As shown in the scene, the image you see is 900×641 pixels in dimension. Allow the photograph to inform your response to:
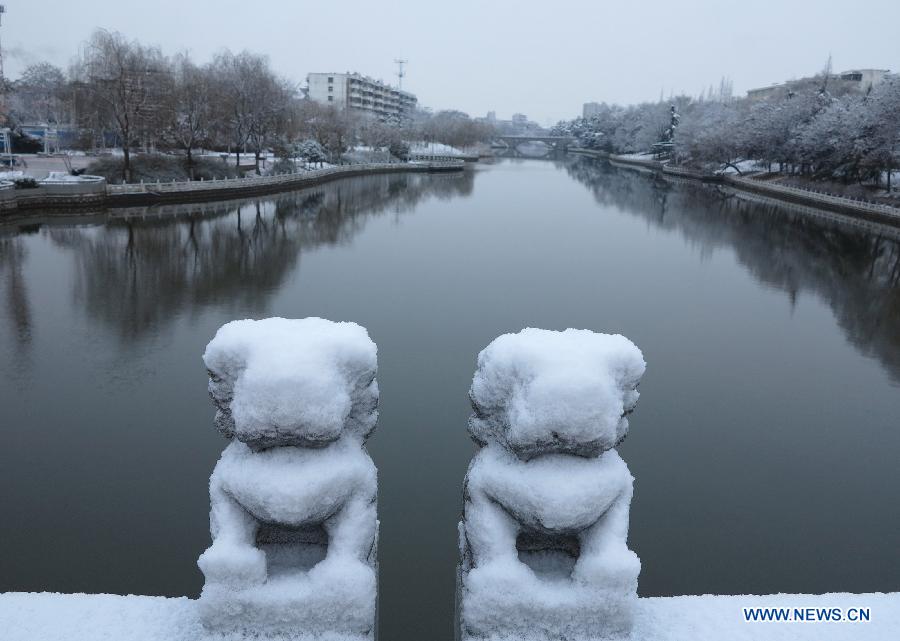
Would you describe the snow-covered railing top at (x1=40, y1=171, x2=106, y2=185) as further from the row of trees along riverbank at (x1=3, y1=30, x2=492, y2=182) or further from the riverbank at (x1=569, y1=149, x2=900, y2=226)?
the riverbank at (x1=569, y1=149, x2=900, y2=226)

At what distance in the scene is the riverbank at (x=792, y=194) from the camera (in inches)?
1252

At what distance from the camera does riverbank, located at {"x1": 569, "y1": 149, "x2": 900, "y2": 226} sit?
3181cm

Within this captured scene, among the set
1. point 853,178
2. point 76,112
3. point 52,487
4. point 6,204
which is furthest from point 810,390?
point 76,112

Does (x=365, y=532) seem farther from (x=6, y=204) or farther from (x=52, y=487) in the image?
(x=6, y=204)

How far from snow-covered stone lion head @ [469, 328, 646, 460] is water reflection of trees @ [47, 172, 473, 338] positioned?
10.1 meters

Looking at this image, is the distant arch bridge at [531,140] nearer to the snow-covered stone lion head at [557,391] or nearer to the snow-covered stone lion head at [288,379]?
the snow-covered stone lion head at [557,391]

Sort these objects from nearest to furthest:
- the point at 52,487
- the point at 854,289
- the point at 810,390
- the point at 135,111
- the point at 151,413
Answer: the point at 52,487 < the point at 151,413 < the point at 810,390 < the point at 854,289 < the point at 135,111

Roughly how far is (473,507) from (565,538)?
25.3 inches

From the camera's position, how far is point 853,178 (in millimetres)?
39750

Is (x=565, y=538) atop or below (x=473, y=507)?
below

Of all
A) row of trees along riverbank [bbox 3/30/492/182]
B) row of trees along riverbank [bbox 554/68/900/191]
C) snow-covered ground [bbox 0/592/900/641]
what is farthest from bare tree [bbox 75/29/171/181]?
row of trees along riverbank [bbox 554/68/900/191]

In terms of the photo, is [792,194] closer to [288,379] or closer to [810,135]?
[810,135]

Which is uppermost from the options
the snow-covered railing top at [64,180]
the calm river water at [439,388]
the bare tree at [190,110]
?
the bare tree at [190,110]

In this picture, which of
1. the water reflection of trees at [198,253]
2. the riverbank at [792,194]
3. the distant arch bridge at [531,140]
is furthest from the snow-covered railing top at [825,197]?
the distant arch bridge at [531,140]
